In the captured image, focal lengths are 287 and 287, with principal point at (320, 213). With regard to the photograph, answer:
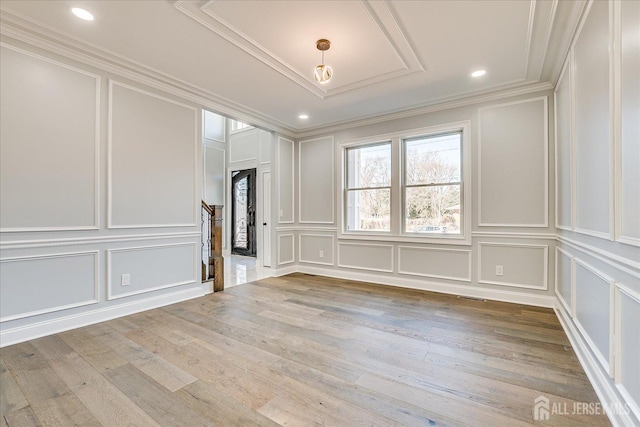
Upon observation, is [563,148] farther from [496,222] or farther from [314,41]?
[314,41]

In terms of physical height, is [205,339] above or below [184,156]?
below

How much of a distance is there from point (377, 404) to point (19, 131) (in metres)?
3.49

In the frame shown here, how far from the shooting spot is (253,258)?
279 inches

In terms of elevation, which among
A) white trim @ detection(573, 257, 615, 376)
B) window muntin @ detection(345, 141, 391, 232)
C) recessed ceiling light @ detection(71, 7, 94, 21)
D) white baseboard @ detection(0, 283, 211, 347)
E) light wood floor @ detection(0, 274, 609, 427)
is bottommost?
light wood floor @ detection(0, 274, 609, 427)

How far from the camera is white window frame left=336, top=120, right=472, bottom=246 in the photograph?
12.5 feet

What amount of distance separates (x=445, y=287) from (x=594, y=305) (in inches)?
83.6

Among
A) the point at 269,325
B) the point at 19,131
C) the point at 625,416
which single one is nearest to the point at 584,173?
the point at 625,416

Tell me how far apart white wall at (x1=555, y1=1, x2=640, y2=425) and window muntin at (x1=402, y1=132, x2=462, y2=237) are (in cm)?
145

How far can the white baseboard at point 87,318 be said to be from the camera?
241 centimetres

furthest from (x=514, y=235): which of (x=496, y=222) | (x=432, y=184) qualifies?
(x=432, y=184)

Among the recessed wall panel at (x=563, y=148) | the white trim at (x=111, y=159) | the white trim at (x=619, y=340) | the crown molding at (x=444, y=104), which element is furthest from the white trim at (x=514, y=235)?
the white trim at (x=111, y=159)

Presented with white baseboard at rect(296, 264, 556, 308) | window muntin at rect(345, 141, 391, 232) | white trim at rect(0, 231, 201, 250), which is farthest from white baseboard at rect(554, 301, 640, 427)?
white trim at rect(0, 231, 201, 250)

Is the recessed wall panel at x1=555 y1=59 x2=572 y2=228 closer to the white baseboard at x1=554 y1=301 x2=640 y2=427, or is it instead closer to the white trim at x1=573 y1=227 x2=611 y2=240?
the white trim at x1=573 y1=227 x2=611 y2=240

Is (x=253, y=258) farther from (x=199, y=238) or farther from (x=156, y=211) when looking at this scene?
(x=156, y=211)
